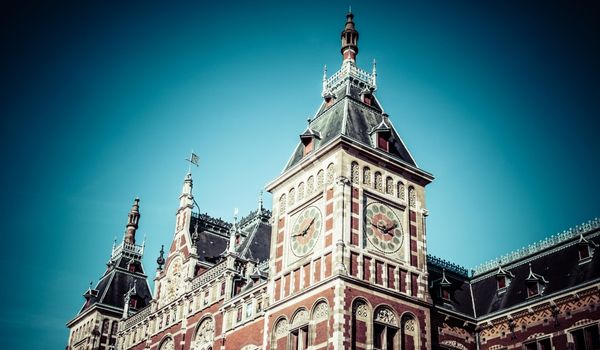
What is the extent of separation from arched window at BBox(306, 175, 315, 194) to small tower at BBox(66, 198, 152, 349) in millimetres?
28205

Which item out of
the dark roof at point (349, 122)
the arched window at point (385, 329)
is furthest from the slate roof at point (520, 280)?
the dark roof at point (349, 122)

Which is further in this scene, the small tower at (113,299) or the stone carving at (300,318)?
the small tower at (113,299)

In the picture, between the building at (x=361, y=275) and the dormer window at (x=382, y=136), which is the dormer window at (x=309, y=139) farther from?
the dormer window at (x=382, y=136)

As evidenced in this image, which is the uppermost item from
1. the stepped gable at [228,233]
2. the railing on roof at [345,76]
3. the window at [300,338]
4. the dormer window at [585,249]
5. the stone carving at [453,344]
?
the railing on roof at [345,76]

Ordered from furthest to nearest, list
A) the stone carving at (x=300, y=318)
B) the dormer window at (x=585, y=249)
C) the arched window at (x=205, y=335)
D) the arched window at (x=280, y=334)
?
the arched window at (x=205, y=335) < the dormer window at (x=585, y=249) < the arched window at (x=280, y=334) < the stone carving at (x=300, y=318)

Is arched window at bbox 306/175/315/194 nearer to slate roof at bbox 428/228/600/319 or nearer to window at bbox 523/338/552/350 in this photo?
slate roof at bbox 428/228/600/319

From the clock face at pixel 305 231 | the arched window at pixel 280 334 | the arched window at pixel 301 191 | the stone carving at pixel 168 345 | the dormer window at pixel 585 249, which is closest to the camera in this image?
the arched window at pixel 280 334

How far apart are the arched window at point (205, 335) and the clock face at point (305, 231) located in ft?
33.4

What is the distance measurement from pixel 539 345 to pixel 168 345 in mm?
27152

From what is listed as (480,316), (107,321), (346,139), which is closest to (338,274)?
(346,139)

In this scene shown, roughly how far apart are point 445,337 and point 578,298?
26.4 feet

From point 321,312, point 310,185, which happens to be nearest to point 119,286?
point 310,185

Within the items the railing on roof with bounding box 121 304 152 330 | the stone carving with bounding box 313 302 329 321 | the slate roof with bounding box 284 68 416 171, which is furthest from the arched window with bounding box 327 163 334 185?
the railing on roof with bounding box 121 304 152 330

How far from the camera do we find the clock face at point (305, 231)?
138ft
